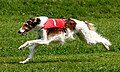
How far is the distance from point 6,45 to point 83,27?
402 centimetres

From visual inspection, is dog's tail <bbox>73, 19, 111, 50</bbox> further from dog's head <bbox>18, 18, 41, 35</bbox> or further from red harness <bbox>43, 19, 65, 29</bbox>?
dog's head <bbox>18, 18, 41, 35</bbox>

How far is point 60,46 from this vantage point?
15.8 metres

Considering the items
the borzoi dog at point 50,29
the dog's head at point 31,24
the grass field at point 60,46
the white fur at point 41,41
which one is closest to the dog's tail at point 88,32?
the borzoi dog at point 50,29

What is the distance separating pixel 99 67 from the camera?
11211 millimetres

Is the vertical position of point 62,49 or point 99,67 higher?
point 99,67

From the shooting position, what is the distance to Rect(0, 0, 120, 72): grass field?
38.5 ft

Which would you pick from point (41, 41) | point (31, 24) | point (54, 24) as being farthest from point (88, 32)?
point (31, 24)

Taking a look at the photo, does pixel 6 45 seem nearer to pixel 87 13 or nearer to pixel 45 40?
pixel 45 40

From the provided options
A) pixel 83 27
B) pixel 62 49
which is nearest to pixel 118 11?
pixel 62 49

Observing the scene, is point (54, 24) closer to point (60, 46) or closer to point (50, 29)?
point (50, 29)

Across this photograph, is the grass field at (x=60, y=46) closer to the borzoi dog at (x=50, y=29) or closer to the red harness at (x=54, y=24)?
the borzoi dog at (x=50, y=29)

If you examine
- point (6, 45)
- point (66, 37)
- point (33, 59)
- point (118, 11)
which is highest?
point (66, 37)

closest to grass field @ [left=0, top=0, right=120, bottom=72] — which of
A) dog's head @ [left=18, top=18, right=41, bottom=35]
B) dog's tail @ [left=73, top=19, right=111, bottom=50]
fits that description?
dog's tail @ [left=73, top=19, right=111, bottom=50]

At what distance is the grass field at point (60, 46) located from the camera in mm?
11737
